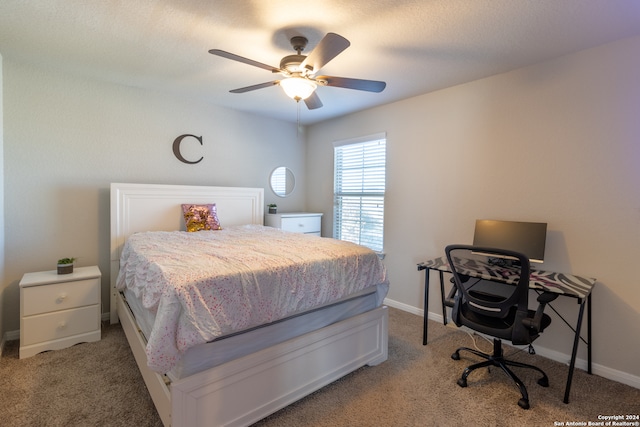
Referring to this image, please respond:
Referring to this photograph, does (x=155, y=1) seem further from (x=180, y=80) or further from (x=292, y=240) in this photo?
(x=292, y=240)

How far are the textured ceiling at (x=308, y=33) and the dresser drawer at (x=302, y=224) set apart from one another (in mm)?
1850

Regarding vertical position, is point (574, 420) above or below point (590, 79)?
below

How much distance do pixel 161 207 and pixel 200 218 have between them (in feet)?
1.42

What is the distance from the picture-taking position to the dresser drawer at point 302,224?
413cm

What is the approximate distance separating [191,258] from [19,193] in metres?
2.15

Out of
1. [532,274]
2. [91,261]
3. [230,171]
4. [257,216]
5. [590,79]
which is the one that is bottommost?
[91,261]

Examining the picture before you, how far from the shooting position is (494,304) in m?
2.00

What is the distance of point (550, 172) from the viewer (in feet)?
8.27

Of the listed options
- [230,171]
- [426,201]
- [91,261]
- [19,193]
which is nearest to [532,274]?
[426,201]

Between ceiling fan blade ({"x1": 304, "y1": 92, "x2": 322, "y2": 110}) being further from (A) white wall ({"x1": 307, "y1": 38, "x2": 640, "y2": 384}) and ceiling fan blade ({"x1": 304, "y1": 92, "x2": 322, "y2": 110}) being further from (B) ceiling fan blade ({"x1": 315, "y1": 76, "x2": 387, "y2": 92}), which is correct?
(A) white wall ({"x1": 307, "y1": 38, "x2": 640, "y2": 384})

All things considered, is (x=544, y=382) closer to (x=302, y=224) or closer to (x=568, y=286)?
(x=568, y=286)

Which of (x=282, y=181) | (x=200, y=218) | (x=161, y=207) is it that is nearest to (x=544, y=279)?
(x=200, y=218)

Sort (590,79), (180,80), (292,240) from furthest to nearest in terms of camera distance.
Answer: (180,80) < (292,240) < (590,79)

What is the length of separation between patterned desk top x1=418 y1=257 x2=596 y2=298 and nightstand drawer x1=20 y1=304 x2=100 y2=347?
118 inches
